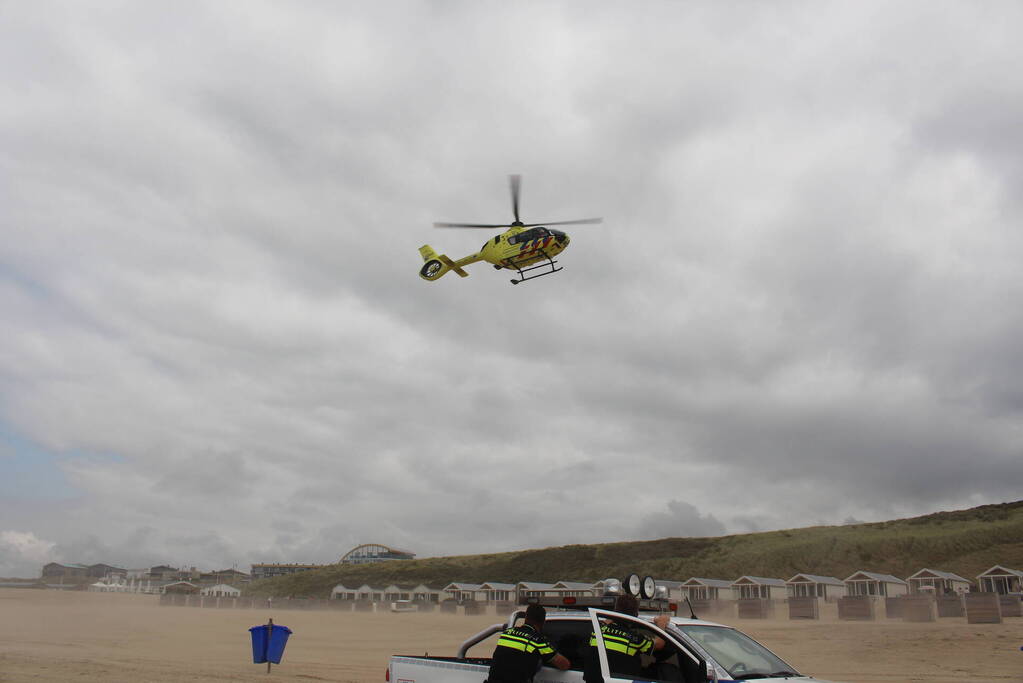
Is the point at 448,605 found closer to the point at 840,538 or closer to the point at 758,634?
the point at 758,634

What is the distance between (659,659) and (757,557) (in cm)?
10061

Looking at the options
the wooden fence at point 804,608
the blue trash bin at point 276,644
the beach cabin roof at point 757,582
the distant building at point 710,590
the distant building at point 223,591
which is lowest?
the distant building at point 223,591

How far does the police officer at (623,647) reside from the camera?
6684 mm

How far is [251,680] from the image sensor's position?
15.5 m

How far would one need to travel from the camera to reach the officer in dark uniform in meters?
6.80

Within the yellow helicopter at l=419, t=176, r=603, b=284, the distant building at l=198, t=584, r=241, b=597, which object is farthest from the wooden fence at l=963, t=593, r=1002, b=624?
the distant building at l=198, t=584, r=241, b=597

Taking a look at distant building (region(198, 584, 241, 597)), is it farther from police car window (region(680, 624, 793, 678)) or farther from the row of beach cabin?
police car window (region(680, 624, 793, 678))

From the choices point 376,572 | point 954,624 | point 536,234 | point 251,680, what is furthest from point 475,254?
point 376,572

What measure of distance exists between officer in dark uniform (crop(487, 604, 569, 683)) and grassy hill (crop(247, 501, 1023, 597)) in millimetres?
75507

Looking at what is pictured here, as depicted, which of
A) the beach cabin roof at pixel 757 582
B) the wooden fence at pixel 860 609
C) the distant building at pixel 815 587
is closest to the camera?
the wooden fence at pixel 860 609

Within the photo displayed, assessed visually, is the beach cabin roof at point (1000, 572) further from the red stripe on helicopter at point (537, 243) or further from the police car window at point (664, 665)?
the police car window at point (664, 665)

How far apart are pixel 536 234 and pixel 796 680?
67.4ft

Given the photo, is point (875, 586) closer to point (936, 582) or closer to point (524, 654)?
point (936, 582)

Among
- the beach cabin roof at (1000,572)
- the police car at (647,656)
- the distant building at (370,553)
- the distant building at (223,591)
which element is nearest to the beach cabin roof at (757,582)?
the beach cabin roof at (1000,572)
